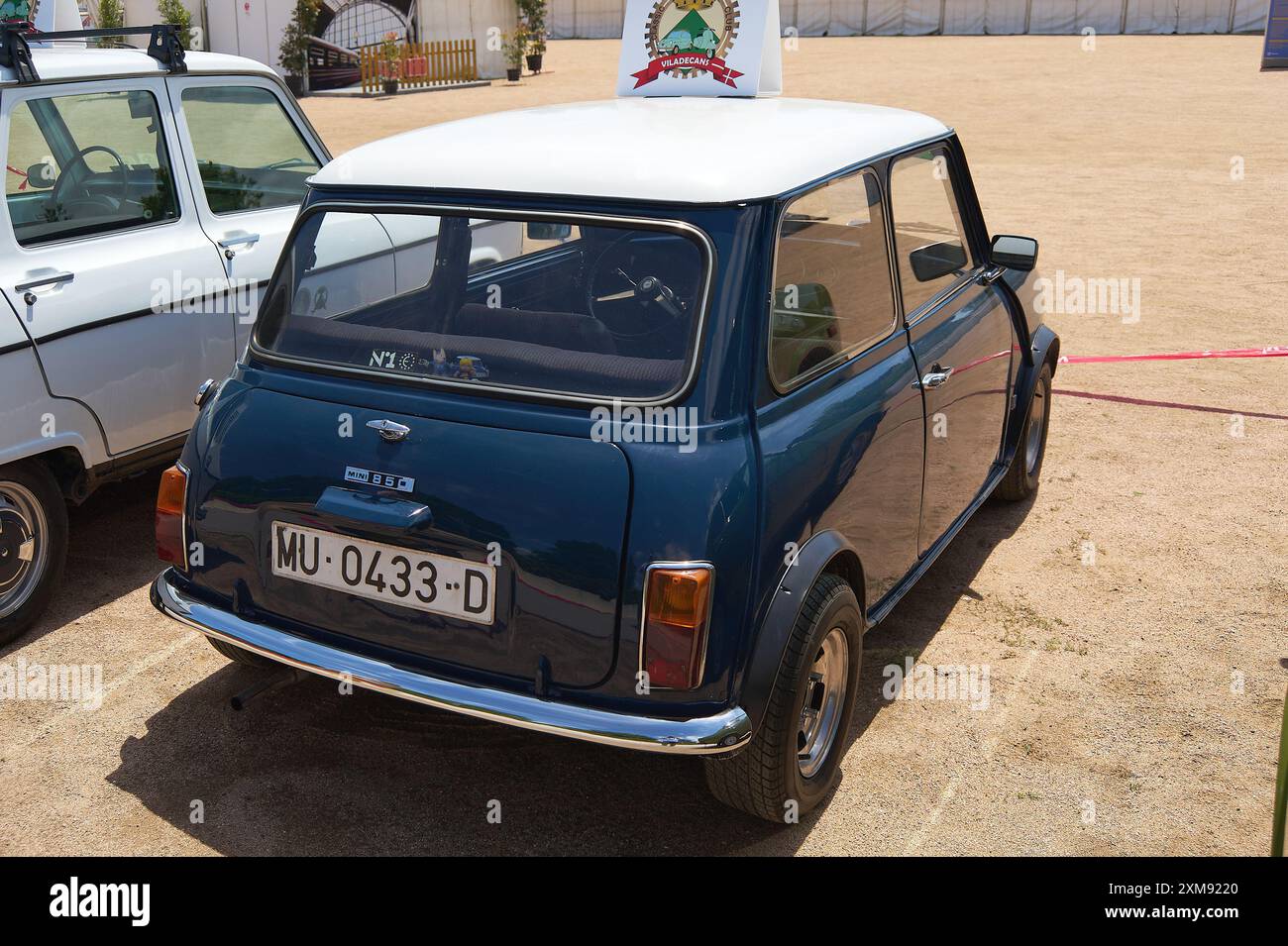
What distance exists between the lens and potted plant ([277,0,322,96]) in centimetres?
2712

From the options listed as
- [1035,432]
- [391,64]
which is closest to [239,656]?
[1035,432]

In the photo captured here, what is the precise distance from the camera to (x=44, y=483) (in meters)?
4.45

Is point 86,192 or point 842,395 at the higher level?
point 86,192

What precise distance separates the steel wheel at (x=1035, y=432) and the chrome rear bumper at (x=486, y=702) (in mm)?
3158

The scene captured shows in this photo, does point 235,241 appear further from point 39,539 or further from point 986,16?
point 986,16

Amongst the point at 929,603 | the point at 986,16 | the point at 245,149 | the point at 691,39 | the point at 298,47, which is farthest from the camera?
the point at 986,16

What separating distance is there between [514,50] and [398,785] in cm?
2774

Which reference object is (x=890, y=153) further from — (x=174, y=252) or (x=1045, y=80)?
(x=1045, y=80)

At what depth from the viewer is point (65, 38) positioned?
5344mm

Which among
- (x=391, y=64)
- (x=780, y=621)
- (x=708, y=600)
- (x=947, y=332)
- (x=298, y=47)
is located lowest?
(x=780, y=621)

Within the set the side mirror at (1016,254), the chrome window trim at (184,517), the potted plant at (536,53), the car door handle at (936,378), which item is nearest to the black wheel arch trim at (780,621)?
the car door handle at (936,378)

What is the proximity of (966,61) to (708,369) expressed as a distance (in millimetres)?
31472

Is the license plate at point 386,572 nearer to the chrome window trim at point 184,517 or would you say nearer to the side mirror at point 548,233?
the chrome window trim at point 184,517

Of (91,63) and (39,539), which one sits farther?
(91,63)
